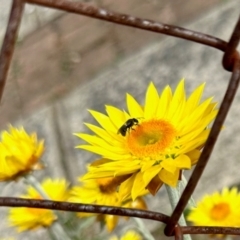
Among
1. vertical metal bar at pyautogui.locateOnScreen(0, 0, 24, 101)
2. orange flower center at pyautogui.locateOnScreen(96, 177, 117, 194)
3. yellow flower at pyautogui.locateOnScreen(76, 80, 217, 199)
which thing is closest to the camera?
vertical metal bar at pyautogui.locateOnScreen(0, 0, 24, 101)

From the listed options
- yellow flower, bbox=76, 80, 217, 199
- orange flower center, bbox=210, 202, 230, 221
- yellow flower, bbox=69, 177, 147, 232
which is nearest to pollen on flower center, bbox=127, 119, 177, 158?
yellow flower, bbox=76, 80, 217, 199

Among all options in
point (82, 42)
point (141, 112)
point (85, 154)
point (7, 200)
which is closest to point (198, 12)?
point (82, 42)

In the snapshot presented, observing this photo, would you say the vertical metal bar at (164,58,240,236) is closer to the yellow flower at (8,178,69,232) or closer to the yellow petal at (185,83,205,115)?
the yellow petal at (185,83,205,115)

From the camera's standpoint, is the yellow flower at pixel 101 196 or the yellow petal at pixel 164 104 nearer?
the yellow petal at pixel 164 104

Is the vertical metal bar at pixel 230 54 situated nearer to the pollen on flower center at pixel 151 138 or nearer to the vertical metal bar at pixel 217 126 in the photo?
the vertical metal bar at pixel 217 126

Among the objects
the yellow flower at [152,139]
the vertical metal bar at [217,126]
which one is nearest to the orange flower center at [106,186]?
the yellow flower at [152,139]

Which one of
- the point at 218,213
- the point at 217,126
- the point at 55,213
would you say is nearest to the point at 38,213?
the point at 55,213

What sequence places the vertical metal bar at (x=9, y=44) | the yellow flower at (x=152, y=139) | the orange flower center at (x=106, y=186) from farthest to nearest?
the orange flower center at (x=106, y=186), the yellow flower at (x=152, y=139), the vertical metal bar at (x=9, y=44)

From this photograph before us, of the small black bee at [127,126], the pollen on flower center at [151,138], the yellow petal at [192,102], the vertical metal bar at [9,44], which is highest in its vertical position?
the vertical metal bar at [9,44]
